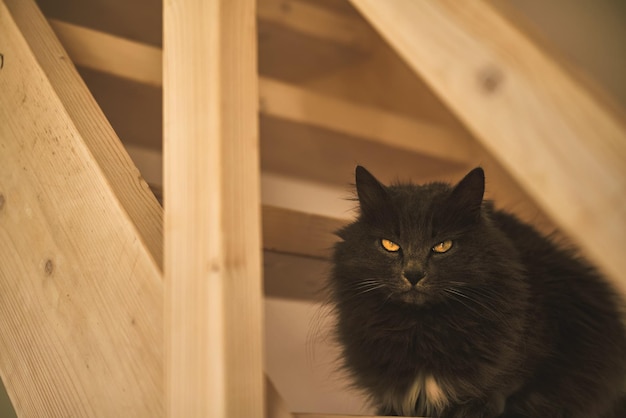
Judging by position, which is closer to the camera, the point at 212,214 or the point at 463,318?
the point at 212,214

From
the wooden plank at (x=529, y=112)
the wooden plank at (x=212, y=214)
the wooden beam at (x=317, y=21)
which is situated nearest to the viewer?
the wooden plank at (x=529, y=112)

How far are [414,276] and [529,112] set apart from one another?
0.68 metres

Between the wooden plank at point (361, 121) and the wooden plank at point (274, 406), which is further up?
the wooden plank at point (361, 121)

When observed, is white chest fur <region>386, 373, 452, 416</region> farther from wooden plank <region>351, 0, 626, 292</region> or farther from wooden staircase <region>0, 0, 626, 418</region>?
wooden plank <region>351, 0, 626, 292</region>

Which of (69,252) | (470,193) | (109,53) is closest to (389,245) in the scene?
(470,193)

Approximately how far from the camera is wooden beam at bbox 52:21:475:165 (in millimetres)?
1606

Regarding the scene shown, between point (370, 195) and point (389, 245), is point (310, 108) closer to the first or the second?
point (370, 195)

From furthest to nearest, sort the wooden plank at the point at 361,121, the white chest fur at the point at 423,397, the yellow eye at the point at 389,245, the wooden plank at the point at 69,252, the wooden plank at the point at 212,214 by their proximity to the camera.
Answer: the wooden plank at the point at 361,121 → the yellow eye at the point at 389,245 → the white chest fur at the point at 423,397 → the wooden plank at the point at 69,252 → the wooden plank at the point at 212,214

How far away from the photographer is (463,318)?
1.22 metres

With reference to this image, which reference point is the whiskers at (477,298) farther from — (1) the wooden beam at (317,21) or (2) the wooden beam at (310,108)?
(1) the wooden beam at (317,21)

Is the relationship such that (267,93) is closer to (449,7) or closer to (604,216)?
(449,7)

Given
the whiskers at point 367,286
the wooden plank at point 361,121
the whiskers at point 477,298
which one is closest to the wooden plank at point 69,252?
the whiskers at point 367,286

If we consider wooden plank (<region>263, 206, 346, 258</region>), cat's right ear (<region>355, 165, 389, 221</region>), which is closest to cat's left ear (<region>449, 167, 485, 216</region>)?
cat's right ear (<region>355, 165, 389, 221</region>)

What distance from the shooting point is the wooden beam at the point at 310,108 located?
1.61 meters
